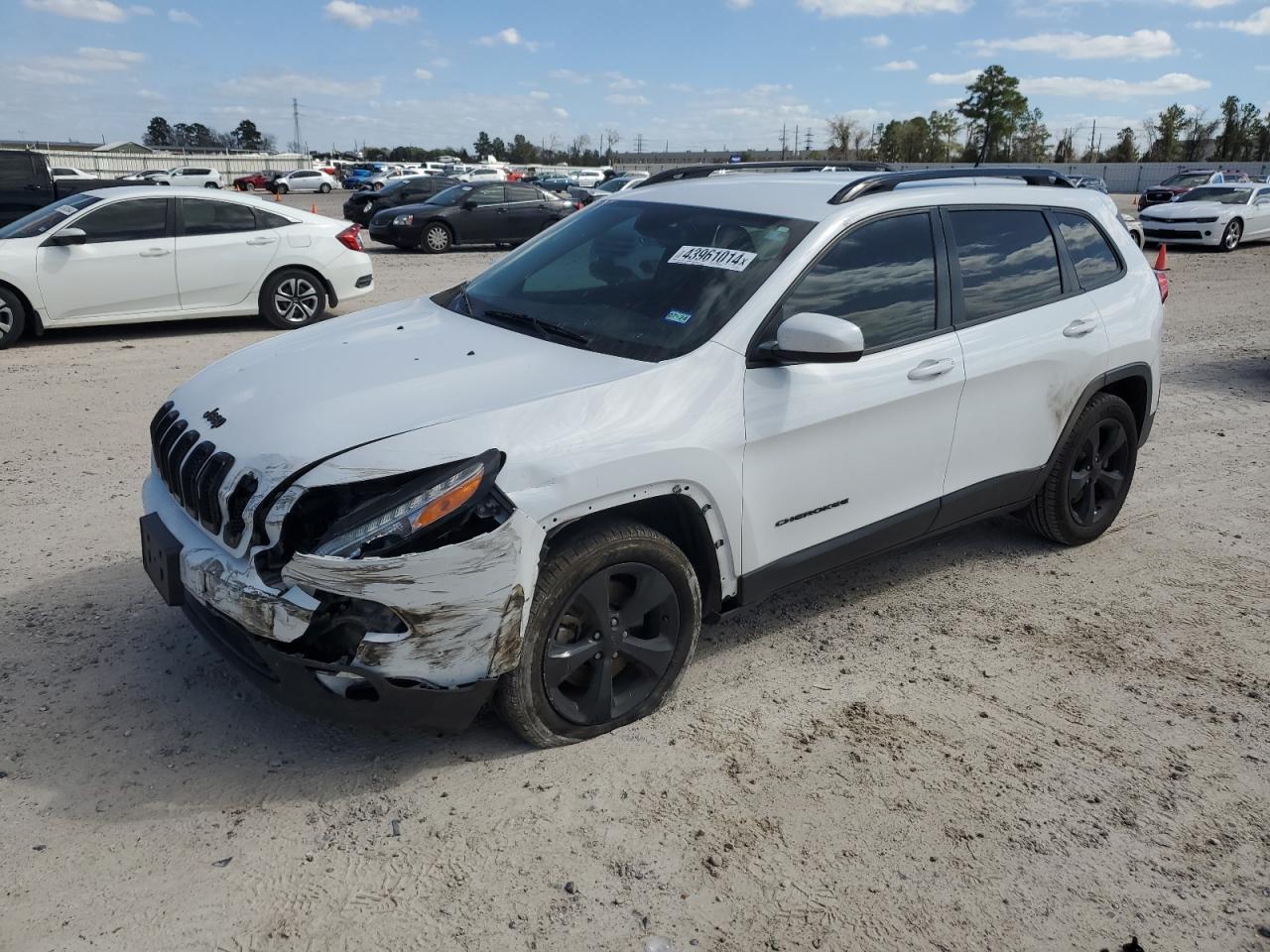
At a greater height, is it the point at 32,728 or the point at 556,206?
the point at 556,206

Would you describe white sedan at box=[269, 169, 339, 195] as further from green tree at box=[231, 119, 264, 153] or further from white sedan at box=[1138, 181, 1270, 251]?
green tree at box=[231, 119, 264, 153]

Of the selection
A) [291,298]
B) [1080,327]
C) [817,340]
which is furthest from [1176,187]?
[817,340]

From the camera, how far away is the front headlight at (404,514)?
2.85 metres

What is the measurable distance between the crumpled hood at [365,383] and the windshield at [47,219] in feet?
23.1

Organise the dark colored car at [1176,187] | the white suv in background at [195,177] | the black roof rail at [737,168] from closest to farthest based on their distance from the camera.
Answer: the black roof rail at [737,168], the dark colored car at [1176,187], the white suv in background at [195,177]

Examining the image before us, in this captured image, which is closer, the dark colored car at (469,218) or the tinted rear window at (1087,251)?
the tinted rear window at (1087,251)

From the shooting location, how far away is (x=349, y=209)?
25375mm

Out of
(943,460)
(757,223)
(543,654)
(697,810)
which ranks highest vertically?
(757,223)

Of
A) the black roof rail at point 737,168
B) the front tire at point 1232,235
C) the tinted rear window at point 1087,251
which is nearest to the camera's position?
the tinted rear window at point 1087,251

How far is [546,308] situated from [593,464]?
44.2 inches

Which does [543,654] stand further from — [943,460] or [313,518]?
[943,460]

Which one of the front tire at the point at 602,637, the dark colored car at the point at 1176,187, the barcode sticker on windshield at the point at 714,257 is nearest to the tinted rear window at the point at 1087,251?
the barcode sticker on windshield at the point at 714,257

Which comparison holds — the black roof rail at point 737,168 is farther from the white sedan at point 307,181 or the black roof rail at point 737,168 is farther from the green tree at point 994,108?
the green tree at point 994,108

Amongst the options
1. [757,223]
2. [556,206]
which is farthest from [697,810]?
[556,206]
